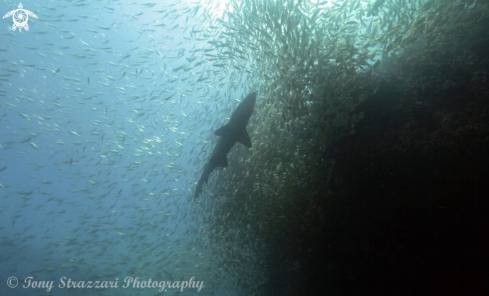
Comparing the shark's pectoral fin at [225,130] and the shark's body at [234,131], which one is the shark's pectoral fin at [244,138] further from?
the shark's pectoral fin at [225,130]

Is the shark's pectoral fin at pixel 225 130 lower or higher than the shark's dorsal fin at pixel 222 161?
higher

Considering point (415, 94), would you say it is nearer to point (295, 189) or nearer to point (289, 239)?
point (295, 189)

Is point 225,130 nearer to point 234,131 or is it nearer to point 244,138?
point 234,131

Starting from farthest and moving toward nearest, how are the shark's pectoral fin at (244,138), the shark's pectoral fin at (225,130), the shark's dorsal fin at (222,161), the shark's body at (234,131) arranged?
the shark's dorsal fin at (222,161) → the shark's pectoral fin at (244,138) → the shark's pectoral fin at (225,130) → the shark's body at (234,131)

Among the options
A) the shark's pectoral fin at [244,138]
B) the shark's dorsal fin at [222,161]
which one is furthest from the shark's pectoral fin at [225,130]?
the shark's dorsal fin at [222,161]

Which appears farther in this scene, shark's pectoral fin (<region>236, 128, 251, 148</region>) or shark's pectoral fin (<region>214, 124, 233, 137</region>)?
shark's pectoral fin (<region>236, 128, 251, 148</region>)

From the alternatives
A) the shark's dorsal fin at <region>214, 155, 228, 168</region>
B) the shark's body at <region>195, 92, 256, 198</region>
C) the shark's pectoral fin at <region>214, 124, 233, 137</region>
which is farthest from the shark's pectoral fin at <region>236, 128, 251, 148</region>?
the shark's dorsal fin at <region>214, 155, 228, 168</region>

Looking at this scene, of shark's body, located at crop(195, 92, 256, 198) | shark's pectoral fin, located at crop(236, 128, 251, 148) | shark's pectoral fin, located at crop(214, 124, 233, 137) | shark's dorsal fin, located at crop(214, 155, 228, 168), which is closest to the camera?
shark's body, located at crop(195, 92, 256, 198)

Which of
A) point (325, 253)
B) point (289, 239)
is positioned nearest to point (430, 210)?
point (325, 253)

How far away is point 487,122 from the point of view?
9.93 ft

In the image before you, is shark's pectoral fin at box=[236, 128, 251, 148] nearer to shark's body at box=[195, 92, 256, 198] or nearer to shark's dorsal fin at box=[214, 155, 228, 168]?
shark's body at box=[195, 92, 256, 198]

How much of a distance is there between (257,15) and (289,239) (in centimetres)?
606

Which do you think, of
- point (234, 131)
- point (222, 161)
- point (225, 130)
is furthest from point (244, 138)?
point (222, 161)

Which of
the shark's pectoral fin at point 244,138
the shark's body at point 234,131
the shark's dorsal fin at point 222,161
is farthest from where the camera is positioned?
the shark's dorsal fin at point 222,161
